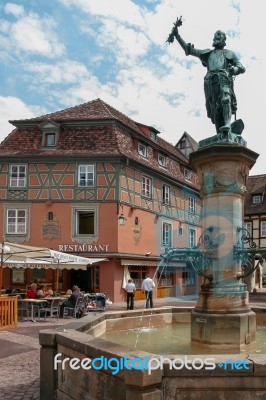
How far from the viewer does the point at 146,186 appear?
102 feet

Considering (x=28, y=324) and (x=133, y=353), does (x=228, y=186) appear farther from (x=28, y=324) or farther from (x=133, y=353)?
(x=28, y=324)


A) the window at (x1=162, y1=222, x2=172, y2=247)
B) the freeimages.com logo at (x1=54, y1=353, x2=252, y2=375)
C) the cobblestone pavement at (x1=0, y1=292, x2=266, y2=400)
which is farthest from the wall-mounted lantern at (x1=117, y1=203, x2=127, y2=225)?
the freeimages.com logo at (x1=54, y1=353, x2=252, y2=375)

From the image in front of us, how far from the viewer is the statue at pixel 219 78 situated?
8273 millimetres

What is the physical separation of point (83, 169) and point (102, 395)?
77.4 ft

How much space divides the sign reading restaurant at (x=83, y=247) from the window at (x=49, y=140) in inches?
241

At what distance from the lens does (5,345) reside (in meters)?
11.1

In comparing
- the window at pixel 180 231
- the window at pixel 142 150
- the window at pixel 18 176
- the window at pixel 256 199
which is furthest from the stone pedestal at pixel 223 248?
the window at pixel 256 199

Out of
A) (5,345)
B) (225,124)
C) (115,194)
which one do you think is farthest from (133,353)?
(115,194)

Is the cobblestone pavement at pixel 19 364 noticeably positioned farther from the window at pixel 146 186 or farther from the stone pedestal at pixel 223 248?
the window at pixel 146 186

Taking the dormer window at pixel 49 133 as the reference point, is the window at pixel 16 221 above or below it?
below

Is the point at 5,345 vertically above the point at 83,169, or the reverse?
the point at 83,169

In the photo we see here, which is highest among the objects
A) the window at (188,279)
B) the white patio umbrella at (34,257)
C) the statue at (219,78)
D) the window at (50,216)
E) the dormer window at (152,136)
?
the dormer window at (152,136)

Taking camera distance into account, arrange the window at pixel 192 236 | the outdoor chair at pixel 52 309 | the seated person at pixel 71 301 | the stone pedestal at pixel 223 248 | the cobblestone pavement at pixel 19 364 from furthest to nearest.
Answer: the window at pixel 192 236
the seated person at pixel 71 301
the outdoor chair at pixel 52 309
the stone pedestal at pixel 223 248
the cobblestone pavement at pixel 19 364

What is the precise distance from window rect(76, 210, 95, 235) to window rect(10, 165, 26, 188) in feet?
12.5
